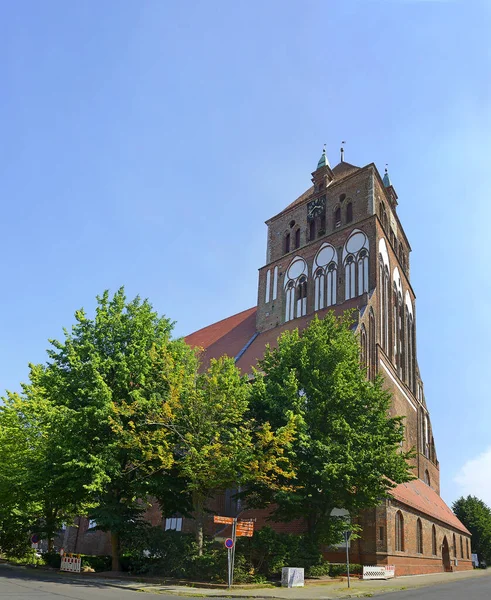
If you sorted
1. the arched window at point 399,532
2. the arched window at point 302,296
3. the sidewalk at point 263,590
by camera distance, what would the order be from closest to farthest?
the sidewalk at point 263,590 < the arched window at point 399,532 < the arched window at point 302,296

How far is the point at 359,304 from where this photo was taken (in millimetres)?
29953

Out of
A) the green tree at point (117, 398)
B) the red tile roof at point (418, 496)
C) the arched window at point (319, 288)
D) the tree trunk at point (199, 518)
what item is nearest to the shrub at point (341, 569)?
the red tile roof at point (418, 496)

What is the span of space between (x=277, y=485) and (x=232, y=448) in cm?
253

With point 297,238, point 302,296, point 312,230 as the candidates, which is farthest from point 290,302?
point 312,230

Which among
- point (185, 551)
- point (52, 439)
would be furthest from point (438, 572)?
point (52, 439)

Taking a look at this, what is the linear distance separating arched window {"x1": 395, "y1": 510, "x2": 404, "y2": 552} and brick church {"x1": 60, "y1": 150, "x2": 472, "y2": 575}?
0.18 feet

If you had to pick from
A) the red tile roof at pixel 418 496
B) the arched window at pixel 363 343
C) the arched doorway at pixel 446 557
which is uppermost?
the arched window at pixel 363 343

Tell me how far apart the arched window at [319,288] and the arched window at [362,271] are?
2.63 metres

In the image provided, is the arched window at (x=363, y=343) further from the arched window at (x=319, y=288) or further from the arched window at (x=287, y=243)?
the arched window at (x=287, y=243)

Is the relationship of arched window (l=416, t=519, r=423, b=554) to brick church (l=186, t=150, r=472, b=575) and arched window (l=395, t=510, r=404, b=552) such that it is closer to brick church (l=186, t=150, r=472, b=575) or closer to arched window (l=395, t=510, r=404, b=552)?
brick church (l=186, t=150, r=472, b=575)

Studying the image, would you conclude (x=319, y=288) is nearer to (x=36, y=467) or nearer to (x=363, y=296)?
(x=363, y=296)

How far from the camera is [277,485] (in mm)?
18344

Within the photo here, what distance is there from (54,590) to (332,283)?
2329cm

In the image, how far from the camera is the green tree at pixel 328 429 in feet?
60.1
